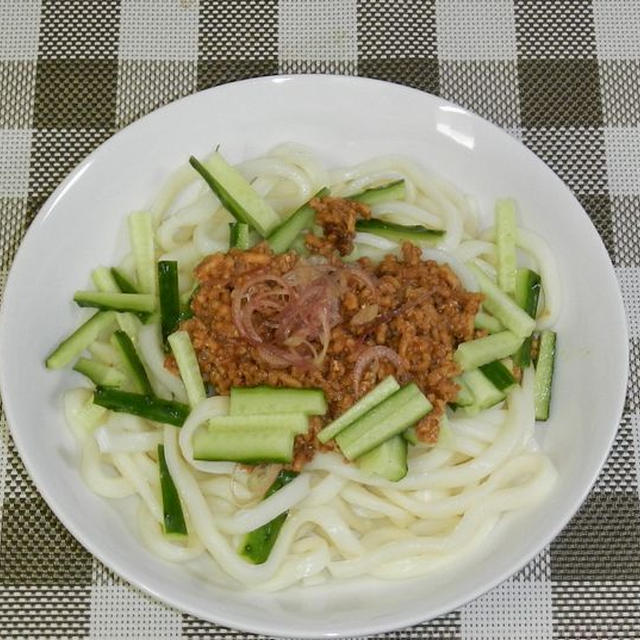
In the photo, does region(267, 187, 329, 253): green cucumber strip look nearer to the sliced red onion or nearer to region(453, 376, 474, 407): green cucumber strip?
the sliced red onion

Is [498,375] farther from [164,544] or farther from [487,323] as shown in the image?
[164,544]

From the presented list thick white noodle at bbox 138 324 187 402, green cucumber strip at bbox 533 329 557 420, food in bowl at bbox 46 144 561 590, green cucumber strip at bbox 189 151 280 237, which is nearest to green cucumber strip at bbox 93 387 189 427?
food in bowl at bbox 46 144 561 590

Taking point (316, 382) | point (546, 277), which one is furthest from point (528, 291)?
point (316, 382)

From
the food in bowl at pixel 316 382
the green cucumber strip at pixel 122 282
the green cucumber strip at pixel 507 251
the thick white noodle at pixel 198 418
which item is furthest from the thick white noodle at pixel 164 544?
the green cucumber strip at pixel 507 251

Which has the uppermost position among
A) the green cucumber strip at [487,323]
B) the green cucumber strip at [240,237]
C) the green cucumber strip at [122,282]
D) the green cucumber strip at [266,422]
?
the green cucumber strip at [240,237]

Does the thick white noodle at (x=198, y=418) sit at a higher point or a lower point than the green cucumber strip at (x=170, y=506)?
higher

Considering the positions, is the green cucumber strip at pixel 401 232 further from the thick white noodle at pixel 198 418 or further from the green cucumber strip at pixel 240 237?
the thick white noodle at pixel 198 418
